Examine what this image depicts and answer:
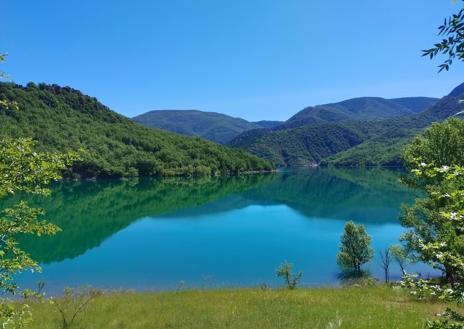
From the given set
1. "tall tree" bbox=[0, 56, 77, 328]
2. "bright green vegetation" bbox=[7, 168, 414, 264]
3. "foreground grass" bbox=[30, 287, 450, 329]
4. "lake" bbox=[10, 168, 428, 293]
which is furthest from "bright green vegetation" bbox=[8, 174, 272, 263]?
"tall tree" bbox=[0, 56, 77, 328]

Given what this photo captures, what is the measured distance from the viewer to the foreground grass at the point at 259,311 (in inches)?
A: 621

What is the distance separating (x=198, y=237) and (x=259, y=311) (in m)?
56.4

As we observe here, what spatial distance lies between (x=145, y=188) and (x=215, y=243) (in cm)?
10428

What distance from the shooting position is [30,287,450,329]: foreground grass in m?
15.8

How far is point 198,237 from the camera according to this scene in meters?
73.6

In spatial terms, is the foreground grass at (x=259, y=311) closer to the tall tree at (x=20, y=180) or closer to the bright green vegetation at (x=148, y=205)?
the tall tree at (x=20, y=180)

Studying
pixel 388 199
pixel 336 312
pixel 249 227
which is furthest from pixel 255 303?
pixel 388 199

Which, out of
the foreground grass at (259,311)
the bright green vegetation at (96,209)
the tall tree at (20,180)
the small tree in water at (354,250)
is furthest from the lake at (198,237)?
the tall tree at (20,180)

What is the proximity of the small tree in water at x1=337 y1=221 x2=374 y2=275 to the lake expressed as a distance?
2458mm

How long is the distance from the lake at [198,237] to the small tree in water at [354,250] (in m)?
2.46

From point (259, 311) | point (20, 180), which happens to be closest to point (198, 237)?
point (259, 311)

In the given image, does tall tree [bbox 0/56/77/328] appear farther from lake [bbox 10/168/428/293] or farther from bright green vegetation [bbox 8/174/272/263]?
bright green vegetation [bbox 8/174/272/263]

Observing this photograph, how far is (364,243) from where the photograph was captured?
1774 inches

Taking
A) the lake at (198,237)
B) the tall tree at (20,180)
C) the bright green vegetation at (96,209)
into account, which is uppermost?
the tall tree at (20,180)
